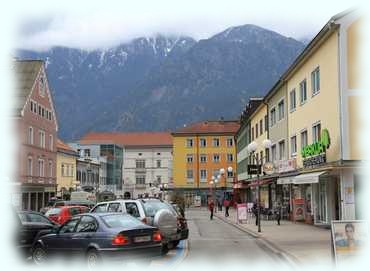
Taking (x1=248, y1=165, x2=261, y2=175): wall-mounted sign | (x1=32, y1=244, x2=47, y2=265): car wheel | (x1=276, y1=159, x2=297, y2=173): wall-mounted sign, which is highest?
(x1=276, y1=159, x2=297, y2=173): wall-mounted sign

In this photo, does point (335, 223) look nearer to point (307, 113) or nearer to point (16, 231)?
point (16, 231)

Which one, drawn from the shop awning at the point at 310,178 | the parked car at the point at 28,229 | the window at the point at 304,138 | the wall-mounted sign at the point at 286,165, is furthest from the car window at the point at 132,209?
the wall-mounted sign at the point at 286,165

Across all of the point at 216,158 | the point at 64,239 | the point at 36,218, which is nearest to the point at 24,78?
the point at 36,218

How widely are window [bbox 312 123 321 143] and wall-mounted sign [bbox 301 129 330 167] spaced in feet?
2.48

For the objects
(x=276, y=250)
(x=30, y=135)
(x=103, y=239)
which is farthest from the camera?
(x=30, y=135)

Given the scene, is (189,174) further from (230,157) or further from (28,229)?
(28,229)

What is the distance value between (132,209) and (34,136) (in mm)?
45099

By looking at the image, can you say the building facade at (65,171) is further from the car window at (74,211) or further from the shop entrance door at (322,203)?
the shop entrance door at (322,203)

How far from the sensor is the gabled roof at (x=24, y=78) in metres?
58.0

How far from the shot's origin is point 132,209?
19.2m

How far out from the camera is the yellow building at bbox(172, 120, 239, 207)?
334 ft

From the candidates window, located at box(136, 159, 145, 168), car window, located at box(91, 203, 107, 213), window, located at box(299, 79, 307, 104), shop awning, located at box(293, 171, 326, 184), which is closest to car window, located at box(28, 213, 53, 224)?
car window, located at box(91, 203, 107, 213)

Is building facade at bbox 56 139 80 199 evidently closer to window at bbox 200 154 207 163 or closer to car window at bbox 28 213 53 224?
window at bbox 200 154 207 163

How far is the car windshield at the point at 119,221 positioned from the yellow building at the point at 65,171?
5841 centimetres
